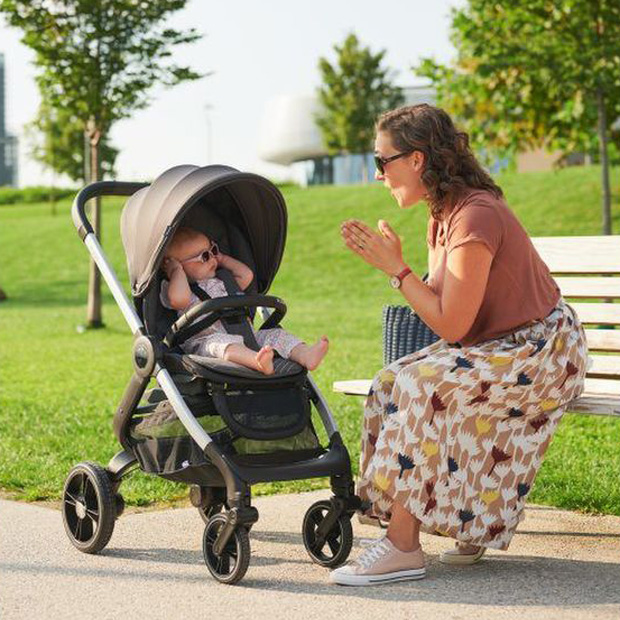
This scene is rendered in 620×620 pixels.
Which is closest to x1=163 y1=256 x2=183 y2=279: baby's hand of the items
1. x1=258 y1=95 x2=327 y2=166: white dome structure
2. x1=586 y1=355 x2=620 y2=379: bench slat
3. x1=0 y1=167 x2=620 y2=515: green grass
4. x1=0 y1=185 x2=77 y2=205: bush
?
x1=0 y1=167 x2=620 y2=515: green grass

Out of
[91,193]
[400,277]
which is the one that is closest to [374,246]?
[400,277]

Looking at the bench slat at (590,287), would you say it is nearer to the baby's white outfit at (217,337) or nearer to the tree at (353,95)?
the baby's white outfit at (217,337)

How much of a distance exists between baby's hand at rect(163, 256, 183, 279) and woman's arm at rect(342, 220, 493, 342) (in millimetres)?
761

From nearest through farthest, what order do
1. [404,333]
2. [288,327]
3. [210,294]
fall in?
[210,294] < [404,333] < [288,327]

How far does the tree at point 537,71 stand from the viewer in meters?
17.5

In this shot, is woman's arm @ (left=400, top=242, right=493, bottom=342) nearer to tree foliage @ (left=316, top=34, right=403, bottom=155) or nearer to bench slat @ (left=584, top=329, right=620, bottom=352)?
bench slat @ (left=584, top=329, right=620, bottom=352)

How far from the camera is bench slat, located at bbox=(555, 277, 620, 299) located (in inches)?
229

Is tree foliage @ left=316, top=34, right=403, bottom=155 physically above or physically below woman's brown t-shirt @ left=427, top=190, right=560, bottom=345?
above

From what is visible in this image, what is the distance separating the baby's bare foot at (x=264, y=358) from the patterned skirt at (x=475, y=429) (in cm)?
43

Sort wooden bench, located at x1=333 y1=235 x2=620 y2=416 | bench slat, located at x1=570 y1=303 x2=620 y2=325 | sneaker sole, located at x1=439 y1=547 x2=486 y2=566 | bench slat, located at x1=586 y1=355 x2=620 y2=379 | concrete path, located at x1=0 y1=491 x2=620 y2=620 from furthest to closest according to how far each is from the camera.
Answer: bench slat, located at x1=570 y1=303 x2=620 y2=325 < wooden bench, located at x1=333 y1=235 x2=620 y2=416 < bench slat, located at x1=586 y1=355 x2=620 y2=379 < sneaker sole, located at x1=439 y1=547 x2=486 y2=566 < concrete path, located at x1=0 y1=491 x2=620 y2=620

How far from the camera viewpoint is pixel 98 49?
1755 centimetres

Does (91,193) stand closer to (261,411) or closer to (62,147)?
(261,411)

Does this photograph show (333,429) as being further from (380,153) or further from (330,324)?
(330,324)

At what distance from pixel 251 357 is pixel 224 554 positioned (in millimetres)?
667
